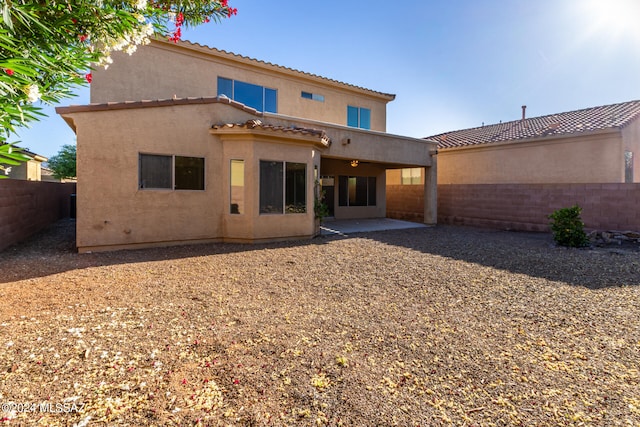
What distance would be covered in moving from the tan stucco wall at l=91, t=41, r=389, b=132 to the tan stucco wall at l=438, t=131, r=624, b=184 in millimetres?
9207

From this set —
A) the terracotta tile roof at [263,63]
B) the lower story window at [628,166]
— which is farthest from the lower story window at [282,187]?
the lower story window at [628,166]

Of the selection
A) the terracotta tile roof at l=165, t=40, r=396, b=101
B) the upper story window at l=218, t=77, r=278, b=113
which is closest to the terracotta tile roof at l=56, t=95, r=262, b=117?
the upper story window at l=218, t=77, r=278, b=113

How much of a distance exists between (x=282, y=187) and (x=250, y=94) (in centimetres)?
603

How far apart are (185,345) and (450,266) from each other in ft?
23.0

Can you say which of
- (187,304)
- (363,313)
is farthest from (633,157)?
(187,304)

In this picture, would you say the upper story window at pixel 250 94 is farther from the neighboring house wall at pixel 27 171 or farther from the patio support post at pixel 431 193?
the neighboring house wall at pixel 27 171

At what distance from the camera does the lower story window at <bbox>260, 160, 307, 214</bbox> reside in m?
11.3

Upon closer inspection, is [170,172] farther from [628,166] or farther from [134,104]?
[628,166]

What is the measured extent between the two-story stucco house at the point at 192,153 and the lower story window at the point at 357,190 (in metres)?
4.58

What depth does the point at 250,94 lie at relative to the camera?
1491 centimetres

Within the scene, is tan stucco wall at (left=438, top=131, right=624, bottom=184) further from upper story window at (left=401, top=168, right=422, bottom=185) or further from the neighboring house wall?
the neighboring house wall

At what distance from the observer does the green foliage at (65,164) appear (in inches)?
1219

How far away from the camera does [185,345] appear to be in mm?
3986

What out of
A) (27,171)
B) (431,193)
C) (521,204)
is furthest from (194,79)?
(27,171)
